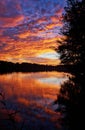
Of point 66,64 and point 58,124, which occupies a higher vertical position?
point 66,64

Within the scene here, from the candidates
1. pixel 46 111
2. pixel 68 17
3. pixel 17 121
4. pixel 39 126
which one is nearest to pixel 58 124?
pixel 39 126

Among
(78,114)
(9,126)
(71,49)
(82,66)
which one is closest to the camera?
(9,126)

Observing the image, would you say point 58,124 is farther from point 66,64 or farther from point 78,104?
point 66,64

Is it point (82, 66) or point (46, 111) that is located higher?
point (82, 66)

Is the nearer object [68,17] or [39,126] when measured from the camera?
[39,126]

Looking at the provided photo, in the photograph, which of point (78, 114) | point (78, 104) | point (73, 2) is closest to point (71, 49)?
point (73, 2)

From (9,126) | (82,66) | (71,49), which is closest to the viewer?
(9,126)

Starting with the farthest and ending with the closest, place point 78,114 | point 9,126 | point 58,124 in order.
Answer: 1. point 78,114
2. point 58,124
3. point 9,126

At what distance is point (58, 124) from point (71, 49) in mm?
19624

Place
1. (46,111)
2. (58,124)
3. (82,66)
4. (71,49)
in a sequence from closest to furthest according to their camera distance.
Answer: (58,124) < (46,111) < (82,66) < (71,49)

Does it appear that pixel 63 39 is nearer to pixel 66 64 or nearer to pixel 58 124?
pixel 66 64

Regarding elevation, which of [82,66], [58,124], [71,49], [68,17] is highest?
[68,17]

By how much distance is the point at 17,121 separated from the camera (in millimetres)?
15031

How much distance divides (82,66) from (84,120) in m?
17.7
